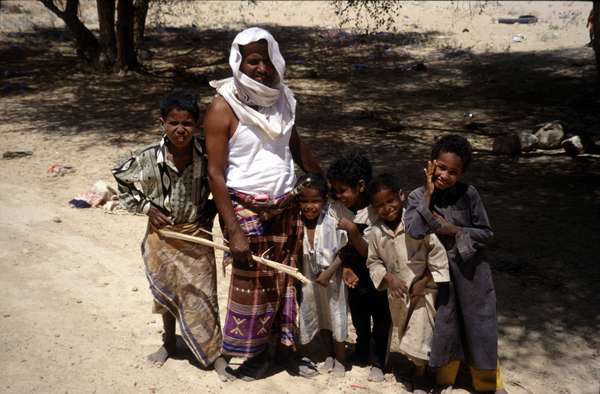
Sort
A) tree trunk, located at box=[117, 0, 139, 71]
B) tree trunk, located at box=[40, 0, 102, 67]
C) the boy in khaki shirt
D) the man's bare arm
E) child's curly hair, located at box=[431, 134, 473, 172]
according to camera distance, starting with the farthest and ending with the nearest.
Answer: tree trunk, located at box=[40, 0, 102, 67] < tree trunk, located at box=[117, 0, 139, 71] < the man's bare arm < the boy in khaki shirt < child's curly hair, located at box=[431, 134, 473, 172]

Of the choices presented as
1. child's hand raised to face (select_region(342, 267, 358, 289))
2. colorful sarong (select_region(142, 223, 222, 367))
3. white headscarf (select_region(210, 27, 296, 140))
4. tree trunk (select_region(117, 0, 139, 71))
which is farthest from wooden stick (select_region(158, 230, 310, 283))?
tree trunk (select_region(117, 0, 139, 71))

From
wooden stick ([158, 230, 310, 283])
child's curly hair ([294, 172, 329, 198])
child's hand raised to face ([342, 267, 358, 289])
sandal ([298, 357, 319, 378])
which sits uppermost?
child's curly hair ([294, 172, 329, 198])

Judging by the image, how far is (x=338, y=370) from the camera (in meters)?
3.27

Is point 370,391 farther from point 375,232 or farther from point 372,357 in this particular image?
point 375,232

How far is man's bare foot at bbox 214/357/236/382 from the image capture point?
3230 millimetres

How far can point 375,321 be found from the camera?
3.24 m

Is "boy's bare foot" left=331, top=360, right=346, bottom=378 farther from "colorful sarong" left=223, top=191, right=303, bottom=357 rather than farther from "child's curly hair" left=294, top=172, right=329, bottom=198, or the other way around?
"child's curly hair" left=294, top=172, right=329, bottom=198

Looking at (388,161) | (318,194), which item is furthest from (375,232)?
(388,161)

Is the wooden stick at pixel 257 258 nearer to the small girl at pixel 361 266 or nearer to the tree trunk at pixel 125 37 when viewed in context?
the small girl at pixel 361 266

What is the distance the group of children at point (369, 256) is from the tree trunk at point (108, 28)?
9.08 meters

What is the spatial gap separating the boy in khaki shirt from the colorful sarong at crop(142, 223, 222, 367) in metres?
0.87

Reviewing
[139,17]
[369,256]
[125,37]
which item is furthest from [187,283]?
[139,17]

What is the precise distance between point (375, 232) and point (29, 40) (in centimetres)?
1442

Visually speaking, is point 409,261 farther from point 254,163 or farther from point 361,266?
point 254,163
